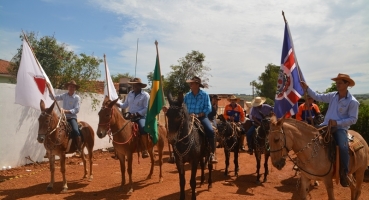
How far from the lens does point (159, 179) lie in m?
9.04

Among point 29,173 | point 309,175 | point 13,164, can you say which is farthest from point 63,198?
point 309,175

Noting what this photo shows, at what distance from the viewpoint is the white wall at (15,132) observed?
9695 millimetres

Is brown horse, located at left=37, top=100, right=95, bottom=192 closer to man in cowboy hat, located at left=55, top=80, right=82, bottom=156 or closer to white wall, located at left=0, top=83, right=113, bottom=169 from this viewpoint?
man in cowboy hat, located at left=55, top=80, right=82, bottom=156

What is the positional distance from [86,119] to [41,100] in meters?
6.62

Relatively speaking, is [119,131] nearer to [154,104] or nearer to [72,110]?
[154,104]

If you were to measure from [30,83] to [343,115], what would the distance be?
25.8 ft

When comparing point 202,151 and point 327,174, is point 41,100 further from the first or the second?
point 327,174

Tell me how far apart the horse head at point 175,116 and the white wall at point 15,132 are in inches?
266

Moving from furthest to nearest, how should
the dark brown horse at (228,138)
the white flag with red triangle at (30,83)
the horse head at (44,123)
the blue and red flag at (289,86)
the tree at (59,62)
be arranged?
1. the tree at (59,62)
2. the dark brown horse at (228,138)
3. the white flag with red triangle at (30,83)
4. the horse head at (44,123)
5. the blue and red flag at (289,86)

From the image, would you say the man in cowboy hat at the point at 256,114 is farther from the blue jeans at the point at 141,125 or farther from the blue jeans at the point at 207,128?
the blue jeans at the point at 141,125

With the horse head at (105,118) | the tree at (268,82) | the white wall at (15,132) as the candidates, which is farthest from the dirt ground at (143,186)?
the tree at (268,82)

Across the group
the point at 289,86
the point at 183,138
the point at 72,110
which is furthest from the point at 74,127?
the point at 289,86

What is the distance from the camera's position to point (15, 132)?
10.1 metres

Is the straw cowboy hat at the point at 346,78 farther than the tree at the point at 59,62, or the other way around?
the tree at the point at 59,62
